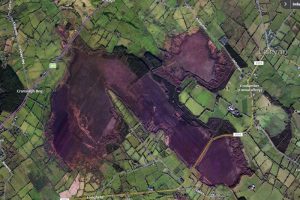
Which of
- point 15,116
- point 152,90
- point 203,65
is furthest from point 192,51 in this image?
point 15,116

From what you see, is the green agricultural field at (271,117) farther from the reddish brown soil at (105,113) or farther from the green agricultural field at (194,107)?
the green agricultural field at (194,107)

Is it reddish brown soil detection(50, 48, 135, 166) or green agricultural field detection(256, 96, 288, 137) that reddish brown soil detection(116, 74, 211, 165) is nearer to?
reddish brown soil detection(50, 48, 135, 166)

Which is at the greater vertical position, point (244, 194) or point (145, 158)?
point (145, 158)

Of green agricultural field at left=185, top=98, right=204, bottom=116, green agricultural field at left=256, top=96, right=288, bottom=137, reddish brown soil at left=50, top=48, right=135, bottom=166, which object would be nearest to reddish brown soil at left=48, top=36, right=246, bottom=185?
reddish brown soil at left=50, top=48, right=135, bottom=166

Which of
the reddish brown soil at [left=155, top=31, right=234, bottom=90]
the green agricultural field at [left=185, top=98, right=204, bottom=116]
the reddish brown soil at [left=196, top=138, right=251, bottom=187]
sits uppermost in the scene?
the reddish brown soil at [left=155, top=31, right=234, bottom=90]

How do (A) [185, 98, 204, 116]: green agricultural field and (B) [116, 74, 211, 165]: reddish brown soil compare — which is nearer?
(B) [116, 74, 211, 165]: reddish brown soil

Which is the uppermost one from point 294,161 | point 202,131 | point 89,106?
point 89,106

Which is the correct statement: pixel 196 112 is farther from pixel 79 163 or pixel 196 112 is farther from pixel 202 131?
pixel 79 163
